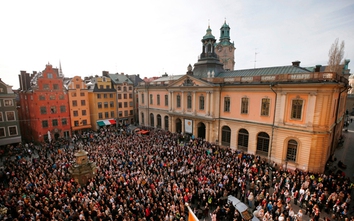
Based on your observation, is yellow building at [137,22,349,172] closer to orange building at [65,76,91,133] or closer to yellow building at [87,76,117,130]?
Result: yellow building at [87,76,117,130]

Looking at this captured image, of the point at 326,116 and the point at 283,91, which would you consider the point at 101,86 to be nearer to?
the point at 283,91

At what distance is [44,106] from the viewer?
34.0 metres

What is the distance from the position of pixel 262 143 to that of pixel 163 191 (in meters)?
15.9

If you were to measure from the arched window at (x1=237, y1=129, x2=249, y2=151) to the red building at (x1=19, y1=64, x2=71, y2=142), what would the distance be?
3259 centimetres

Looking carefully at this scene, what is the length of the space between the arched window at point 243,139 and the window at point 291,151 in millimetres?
5396

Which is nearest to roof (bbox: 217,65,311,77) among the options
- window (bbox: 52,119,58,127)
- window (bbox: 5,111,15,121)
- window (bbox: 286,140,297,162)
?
window (bbox: 286,140,297,162)

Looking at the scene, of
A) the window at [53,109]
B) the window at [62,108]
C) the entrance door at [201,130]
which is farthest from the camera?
the window at [62,108]

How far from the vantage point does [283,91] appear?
70.0 ft

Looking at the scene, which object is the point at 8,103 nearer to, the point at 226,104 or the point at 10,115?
the point at 10,115

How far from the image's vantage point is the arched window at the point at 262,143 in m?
24.0

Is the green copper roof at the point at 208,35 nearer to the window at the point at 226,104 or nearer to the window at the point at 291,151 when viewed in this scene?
the window at the point at 226,104

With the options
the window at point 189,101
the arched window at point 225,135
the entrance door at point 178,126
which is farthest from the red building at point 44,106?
the arched window at point 225,135

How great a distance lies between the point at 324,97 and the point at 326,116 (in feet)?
6.73

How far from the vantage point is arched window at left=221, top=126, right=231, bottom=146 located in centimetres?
2807
